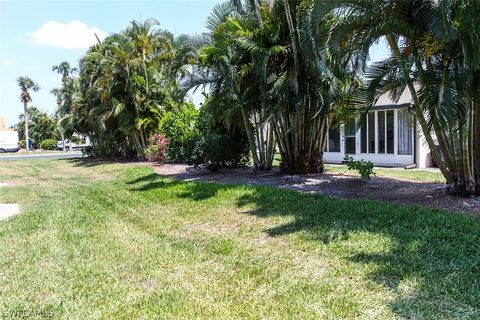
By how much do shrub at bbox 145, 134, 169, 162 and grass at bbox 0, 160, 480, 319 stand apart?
11490 millimetres

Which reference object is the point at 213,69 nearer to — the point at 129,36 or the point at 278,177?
the point at 278,177

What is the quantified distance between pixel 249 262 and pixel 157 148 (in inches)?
628

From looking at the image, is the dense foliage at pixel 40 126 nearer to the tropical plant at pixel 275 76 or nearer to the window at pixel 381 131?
the window at pixel 381 131

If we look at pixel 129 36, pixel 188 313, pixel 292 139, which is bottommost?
pixel 188 313

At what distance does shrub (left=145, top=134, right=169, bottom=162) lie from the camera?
19859 millimetres

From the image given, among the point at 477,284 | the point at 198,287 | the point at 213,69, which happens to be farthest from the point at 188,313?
the point at 213,69

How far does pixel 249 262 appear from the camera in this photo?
495cm

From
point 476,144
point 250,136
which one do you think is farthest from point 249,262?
point 250,136

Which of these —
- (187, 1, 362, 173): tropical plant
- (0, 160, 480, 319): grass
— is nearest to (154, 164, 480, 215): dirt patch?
(0, 160, 480, 319): grass

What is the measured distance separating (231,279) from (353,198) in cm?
439

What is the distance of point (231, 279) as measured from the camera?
14.5 feet

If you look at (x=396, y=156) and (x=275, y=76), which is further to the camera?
(x=396, y=156)

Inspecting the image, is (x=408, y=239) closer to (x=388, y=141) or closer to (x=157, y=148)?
(x=388, y=141)

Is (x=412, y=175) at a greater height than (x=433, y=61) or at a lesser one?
lesser
